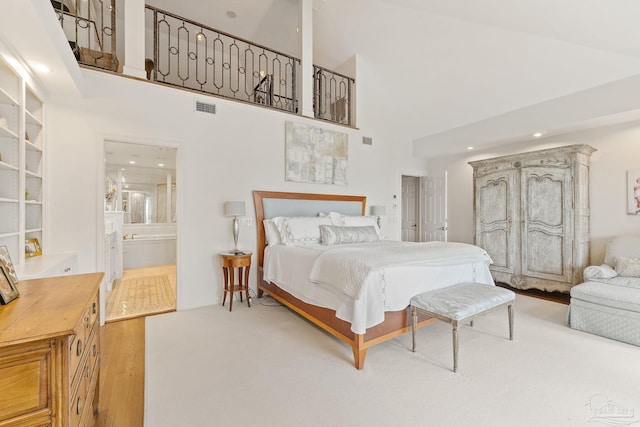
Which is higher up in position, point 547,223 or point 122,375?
point 547,223

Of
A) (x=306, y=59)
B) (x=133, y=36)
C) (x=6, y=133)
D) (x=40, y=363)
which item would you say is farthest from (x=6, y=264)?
(x=306, y=59)

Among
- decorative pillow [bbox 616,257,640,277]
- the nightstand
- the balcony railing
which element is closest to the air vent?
the balcony railing

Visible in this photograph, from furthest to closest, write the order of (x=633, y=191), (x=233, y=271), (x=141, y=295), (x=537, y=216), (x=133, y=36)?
1. (x=537, y=216)
2. (x=141, y=295)
3. (x=633, y=191)
4. (x=233, y=271)
5. (x=133, y=36)

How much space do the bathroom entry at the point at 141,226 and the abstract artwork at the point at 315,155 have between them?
1.69 metres

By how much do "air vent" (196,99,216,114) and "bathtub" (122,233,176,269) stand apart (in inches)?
151

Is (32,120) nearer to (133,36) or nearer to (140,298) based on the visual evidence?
(133,36)

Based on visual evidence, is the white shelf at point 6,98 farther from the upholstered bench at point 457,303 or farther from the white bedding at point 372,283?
the upholstered bench at point 457,303

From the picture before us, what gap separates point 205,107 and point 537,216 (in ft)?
16.8

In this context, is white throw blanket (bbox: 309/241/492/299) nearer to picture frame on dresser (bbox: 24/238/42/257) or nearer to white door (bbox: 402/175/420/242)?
picture frame on dresser (bbox: 24/238/42/257)

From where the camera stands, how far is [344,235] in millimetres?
3848

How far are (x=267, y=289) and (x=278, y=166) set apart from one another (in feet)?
6.07

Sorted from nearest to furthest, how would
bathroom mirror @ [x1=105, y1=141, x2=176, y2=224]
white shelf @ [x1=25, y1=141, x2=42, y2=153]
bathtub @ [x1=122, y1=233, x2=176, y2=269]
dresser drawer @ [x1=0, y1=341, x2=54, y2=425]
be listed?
dresser drawer @ [x1=0, y1=341, x2=54, y2=425] → white shelf @ [x1=25, y1=141, x2=42, y2=153] → bathtub @ [x1=122, y1=233, x2=176, y2=269] → bathroom mirror @ [x1=105, y1=141, x2=176, y2=224]

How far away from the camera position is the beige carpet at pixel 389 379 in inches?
68.3

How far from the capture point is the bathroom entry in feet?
13.0
